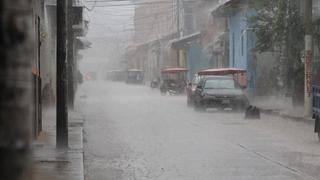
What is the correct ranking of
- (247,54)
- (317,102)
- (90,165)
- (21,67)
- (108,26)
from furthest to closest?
(108,26) → (247,54) → (317,102) → (90,165) → (21,67)

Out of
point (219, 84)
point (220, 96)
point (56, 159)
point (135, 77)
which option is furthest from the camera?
point (135, 77)

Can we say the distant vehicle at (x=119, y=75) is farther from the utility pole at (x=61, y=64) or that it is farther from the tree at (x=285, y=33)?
the utility pole at (x=61, y=64)

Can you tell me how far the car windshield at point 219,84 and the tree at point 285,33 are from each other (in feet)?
7.12

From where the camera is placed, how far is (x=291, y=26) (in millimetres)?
26844

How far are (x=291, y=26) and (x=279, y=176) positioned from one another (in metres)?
16.8

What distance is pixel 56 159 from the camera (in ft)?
37.2

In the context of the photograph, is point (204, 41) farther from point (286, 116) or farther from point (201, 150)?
point (201, 150)

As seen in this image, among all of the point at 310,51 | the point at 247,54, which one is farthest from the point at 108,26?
the point at 310,51

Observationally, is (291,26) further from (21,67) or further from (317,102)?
(21,67)

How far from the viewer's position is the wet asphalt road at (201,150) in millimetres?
11195

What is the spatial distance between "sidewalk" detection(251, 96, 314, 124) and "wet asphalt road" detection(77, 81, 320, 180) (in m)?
0.48

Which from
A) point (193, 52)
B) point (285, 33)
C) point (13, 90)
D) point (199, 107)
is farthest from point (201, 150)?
point (193, 52)

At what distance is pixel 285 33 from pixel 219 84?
4286 millimetres

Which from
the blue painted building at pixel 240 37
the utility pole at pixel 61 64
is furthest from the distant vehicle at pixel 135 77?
the utility pole at pixel 61 64
